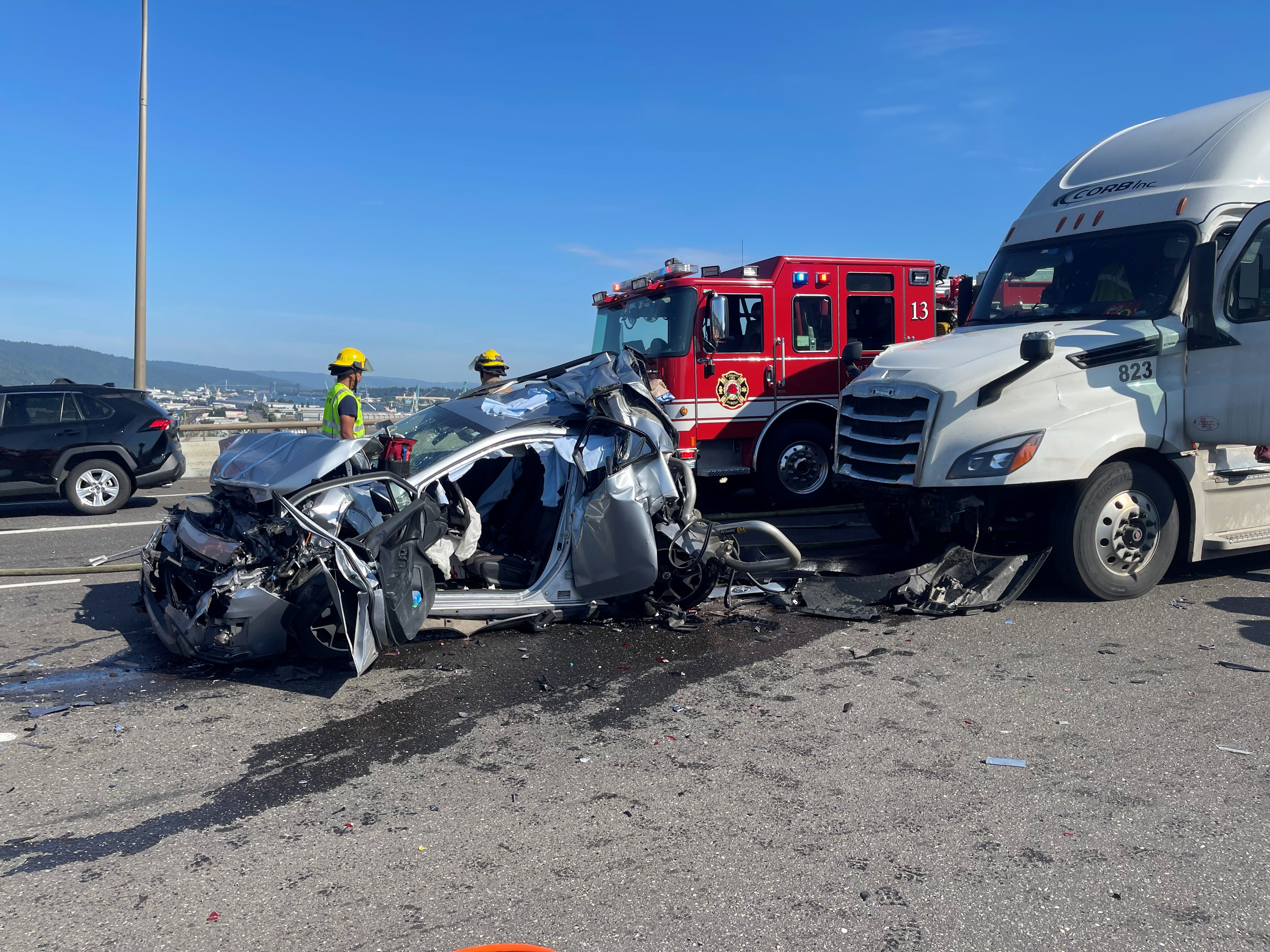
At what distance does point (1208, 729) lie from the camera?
170 inches

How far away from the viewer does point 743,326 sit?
1084cm

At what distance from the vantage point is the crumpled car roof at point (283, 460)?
529 centimetres

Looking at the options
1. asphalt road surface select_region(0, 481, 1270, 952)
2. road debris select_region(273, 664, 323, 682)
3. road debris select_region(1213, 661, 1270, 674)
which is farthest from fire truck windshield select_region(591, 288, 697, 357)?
road debris select_region(1213, 661, 1270, 674)

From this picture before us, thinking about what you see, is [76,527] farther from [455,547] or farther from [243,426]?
[243,426]

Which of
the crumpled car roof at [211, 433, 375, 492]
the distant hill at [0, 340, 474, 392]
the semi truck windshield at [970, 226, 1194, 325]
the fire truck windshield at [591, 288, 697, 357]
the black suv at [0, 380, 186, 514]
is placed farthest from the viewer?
the distant hill at [0, 340, 474, 392]

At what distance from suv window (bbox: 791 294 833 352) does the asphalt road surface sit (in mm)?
5622

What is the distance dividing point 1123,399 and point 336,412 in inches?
240

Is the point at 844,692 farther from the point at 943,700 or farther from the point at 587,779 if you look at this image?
the point at 587,779

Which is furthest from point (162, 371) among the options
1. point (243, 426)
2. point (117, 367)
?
point (243, 426)

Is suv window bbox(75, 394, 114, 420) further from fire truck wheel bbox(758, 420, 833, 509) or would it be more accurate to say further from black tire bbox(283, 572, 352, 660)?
black tire bbox(283, 572, 352, 660)

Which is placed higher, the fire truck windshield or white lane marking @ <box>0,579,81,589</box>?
the fire truck windshield

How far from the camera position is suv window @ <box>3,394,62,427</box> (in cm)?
1155

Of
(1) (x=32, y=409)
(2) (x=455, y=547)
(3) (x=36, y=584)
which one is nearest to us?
(2) (x=455, y=547)

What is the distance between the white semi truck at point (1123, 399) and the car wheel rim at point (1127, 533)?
1cm
